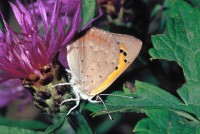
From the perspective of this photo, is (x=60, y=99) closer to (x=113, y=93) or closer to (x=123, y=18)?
(x=113, y=93)

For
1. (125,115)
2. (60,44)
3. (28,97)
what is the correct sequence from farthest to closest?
1. (125,115)
2. (28,97)
3. (60,44)

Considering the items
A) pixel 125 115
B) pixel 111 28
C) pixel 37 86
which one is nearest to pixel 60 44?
pixel 37 86

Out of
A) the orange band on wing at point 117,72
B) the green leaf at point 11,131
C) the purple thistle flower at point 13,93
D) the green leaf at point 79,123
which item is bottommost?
the purple thistle flower at point 13,93

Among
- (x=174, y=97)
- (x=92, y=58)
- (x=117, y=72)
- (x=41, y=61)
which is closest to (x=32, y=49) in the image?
(x=41, y=61)

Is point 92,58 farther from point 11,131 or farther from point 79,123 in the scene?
point 11,131

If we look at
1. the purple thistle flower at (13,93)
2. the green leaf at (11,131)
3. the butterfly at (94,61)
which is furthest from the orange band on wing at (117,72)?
the purple thistle flower at (13,93)

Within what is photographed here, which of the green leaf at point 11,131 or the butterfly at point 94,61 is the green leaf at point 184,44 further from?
the green leaf at point 11,131
